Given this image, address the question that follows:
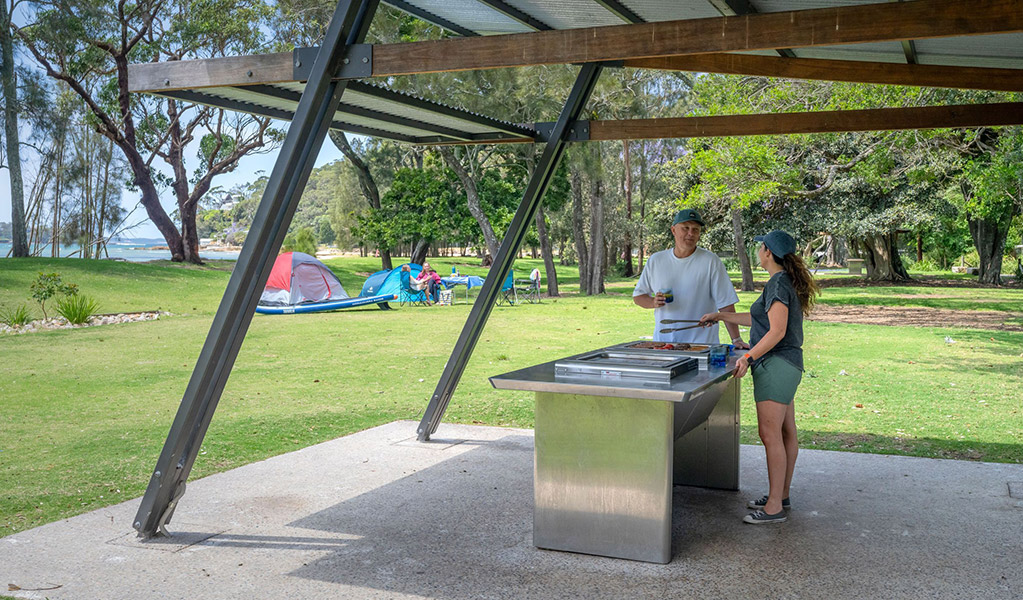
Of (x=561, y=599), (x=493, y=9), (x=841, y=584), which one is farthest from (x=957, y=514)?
(x=493, y=9)

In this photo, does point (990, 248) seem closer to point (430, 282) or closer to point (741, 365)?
point (430, 282)

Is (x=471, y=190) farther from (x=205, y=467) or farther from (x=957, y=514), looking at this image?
(x=957, y=514)

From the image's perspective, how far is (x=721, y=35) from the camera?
372 cm

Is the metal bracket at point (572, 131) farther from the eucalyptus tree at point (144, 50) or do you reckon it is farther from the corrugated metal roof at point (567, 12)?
the eucalyptus tree at point (144, 50)

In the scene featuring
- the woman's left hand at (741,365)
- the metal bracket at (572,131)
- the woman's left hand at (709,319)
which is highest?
the metal bracket at (572,131)

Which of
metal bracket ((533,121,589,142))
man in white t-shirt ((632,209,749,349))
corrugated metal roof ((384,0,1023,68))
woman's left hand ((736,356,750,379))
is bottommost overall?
woman's left hand ((736,356,750,379))

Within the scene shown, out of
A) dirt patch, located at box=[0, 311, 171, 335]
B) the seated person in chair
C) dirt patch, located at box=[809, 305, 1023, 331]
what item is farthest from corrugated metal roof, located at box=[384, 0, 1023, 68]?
the seated person in chair

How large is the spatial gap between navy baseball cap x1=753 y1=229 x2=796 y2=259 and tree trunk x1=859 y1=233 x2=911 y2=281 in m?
29.0

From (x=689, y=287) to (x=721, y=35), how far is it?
2.15 m

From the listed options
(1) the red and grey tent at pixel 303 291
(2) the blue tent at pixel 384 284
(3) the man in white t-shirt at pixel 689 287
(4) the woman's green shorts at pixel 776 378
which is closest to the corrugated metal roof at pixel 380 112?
(3) the man in white t-shirt at pixel 689 287

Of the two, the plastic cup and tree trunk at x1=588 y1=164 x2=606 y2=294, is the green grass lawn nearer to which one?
the plastic cup

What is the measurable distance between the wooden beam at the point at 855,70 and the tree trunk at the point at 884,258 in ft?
89.6

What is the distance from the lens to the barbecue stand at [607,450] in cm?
408

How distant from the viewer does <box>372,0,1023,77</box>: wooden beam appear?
334cm
